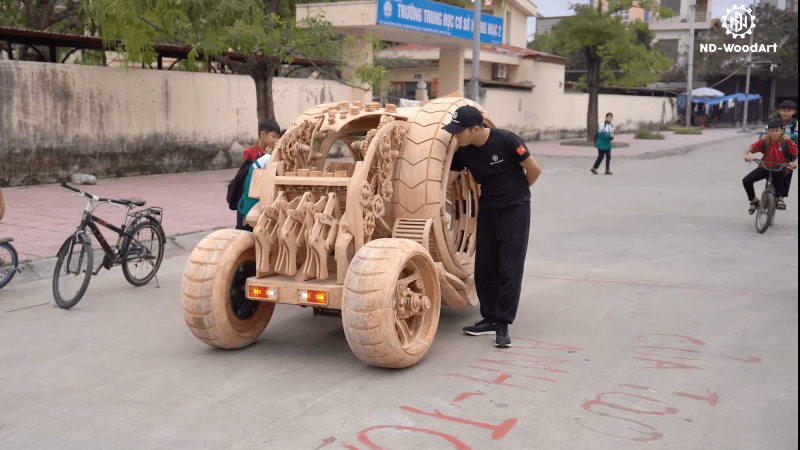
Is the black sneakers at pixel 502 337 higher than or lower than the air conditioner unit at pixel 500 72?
lower

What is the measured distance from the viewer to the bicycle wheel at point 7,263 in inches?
299

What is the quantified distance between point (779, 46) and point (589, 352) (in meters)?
58.6

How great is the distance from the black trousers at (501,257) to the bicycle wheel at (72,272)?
3.55 meters

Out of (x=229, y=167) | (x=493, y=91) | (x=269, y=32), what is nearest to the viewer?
(x=269, y=32)

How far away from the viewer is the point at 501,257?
596cm

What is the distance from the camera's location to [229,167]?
20266 millimetres

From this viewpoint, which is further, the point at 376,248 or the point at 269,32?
the point at 269,32

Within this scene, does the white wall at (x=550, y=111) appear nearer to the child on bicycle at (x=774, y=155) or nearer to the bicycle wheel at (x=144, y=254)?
the child on bicycle at (x=774, y=155)

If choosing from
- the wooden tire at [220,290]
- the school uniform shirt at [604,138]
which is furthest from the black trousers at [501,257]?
the school uniform shirt at [604,138]

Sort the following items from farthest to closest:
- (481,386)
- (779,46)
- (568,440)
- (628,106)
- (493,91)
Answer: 1. (779,46)
2. (628,106)
3. (493,91)
4. (481,386)
5. (568,440)

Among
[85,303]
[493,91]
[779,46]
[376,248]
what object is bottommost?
[85,303]

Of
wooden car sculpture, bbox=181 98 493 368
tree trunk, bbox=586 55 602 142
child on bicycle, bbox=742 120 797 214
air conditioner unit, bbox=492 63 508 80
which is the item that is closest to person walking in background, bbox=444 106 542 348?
wooden car sculpture, bbox=181 98 493 368

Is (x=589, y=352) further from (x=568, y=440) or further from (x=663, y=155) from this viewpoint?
(x=663, y=155)

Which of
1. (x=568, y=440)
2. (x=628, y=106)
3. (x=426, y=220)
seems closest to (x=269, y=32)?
(x=426, y=220)
